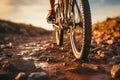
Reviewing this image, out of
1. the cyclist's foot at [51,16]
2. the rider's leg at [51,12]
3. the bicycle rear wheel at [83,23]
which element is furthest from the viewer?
the cyclist's foot at [51,16]

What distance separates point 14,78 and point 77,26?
1.65 metres

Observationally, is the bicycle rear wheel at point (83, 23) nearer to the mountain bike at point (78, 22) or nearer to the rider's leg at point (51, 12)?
the mountain bike at point (78, 22)

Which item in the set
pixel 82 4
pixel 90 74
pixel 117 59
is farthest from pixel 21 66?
pixel 117 59

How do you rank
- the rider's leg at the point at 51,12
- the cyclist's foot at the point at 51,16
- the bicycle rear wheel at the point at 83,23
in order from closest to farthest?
the bicycle rear wheel at the point at 83,23 → the rider's leg at the point at 51,12 → the cyclist's foot at the point at 51,16

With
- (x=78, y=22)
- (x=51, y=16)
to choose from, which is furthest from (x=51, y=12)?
(x=78, y=22)

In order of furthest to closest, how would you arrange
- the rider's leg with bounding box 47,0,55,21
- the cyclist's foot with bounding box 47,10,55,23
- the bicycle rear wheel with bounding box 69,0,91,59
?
the cyclist's foot with bounding box 47,10,55,23 → the rider's leg with bounding box 47,0,55,21 → the bicycle rear wheel with bounding box 69,0,91,59

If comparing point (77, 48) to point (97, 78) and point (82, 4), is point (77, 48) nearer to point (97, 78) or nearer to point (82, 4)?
point (82, 4)

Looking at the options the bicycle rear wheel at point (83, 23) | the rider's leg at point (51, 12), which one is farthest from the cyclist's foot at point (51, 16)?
the bicycle rear wheel at point (83, 23)

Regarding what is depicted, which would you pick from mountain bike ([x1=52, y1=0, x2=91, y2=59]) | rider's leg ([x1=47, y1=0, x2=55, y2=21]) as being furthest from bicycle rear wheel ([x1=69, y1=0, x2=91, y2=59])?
rider's leg ([x1=47, y1=0, x2=55, y2=21])

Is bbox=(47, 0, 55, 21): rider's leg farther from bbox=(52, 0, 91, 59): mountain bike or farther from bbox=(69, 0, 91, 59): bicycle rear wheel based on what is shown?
bbox=(69, 0, 91, 59): bicycle rear wheel

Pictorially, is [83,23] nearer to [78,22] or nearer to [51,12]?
[78,22]

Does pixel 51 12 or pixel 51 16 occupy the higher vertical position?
pixel 51 12

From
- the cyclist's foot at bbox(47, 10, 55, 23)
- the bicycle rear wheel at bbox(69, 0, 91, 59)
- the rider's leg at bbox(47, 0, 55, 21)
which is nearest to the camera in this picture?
the bicycle rear wheel at bbox(69, 0, 91, 59)

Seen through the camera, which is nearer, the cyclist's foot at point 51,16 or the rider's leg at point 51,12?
the rider's leg at point 51,12
